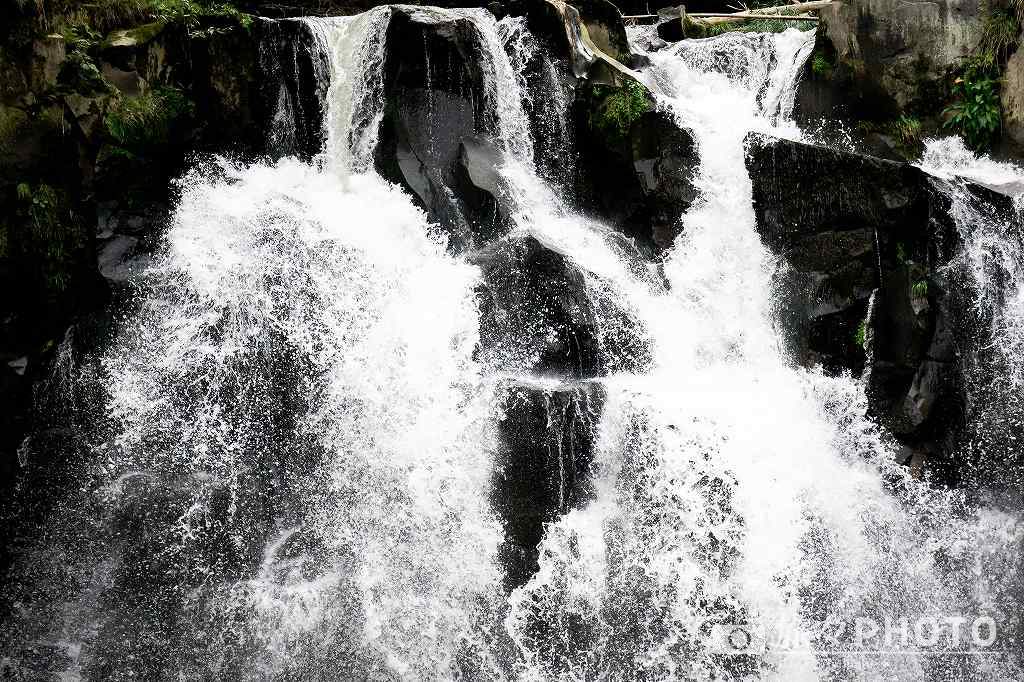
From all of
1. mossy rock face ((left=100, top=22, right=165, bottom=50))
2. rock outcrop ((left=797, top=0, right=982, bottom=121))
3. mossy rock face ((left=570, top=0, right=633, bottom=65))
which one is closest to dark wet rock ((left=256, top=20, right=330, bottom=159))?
mossy rock face ((left=100, top=22, right=165, bottom=50))

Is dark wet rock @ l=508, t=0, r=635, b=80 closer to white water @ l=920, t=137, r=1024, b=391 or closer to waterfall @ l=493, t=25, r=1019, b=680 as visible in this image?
waterfall @ l=493, t=25, r=1019, b=680

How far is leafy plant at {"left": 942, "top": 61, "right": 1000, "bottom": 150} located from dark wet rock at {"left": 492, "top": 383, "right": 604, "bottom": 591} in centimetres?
648

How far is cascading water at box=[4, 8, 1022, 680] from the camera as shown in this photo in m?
6.64

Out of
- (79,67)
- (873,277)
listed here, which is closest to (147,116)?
(79,67)

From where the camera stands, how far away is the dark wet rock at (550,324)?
308 inches

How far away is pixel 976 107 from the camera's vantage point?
9.73 meters

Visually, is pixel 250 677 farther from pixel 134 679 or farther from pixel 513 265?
pixel 513 265

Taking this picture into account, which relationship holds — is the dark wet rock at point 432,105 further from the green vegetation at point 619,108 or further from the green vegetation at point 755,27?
the green vegetation at point 755,27

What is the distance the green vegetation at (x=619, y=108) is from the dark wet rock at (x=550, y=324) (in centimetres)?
231

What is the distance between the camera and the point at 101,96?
8.83 metres

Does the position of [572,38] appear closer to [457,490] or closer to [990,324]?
[990,324]

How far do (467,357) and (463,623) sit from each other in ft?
8.66

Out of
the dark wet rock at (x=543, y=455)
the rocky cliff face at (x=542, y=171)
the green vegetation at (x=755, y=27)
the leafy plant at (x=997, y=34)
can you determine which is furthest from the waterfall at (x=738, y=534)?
the green vegetation at (x=755, y=27)

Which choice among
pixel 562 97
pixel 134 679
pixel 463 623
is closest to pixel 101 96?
pixel 562 97
